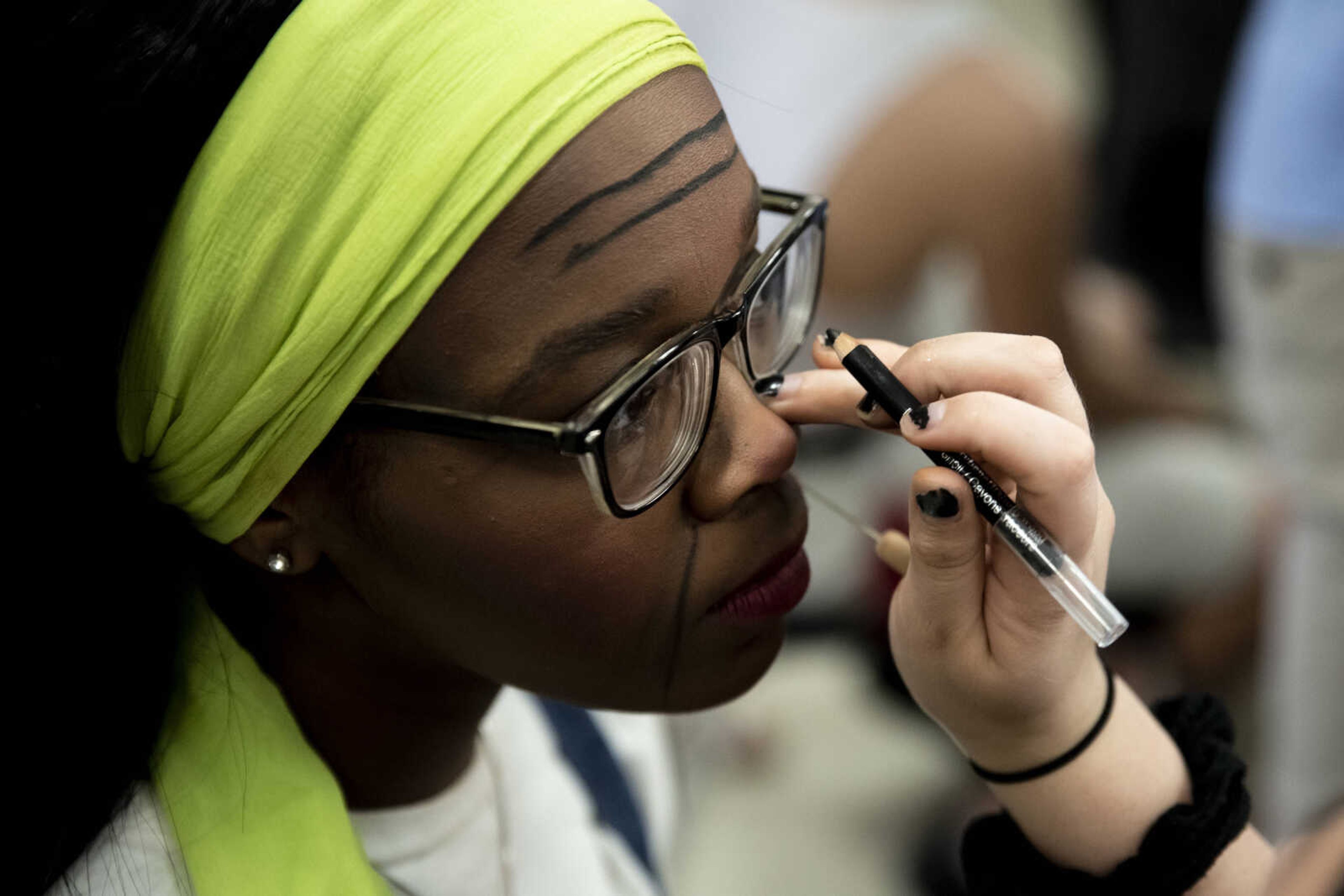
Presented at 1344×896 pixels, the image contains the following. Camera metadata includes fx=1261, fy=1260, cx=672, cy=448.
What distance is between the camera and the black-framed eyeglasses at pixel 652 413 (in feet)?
2.62

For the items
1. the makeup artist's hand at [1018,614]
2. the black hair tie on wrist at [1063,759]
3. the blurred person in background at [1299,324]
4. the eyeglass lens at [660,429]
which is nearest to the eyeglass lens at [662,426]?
the eyeglass lens at [660,429]

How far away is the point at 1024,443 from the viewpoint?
0.78 meters

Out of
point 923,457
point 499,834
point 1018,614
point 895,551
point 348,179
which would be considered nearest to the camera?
point 348,179

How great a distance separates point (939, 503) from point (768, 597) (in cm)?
18

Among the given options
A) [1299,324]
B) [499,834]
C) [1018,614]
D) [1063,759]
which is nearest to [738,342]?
[1018,614]

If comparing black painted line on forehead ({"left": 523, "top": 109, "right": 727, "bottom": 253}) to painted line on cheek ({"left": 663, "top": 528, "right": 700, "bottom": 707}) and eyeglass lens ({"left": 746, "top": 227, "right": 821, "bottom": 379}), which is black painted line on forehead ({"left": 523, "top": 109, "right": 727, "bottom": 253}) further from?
painted line on cheek ({"left": 663, "top": 528, "right": 700, "bottom": 707})

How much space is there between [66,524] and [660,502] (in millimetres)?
395

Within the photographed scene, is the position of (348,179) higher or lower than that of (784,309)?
higher

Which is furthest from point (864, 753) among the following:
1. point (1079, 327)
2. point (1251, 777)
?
point (1079, 327)

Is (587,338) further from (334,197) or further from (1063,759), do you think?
(1063,759)

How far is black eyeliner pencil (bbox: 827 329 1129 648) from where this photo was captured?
811mm

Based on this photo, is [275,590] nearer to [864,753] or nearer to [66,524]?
[66,524]

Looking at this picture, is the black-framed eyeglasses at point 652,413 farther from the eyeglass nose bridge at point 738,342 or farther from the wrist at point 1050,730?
the wrist at point 1050,730

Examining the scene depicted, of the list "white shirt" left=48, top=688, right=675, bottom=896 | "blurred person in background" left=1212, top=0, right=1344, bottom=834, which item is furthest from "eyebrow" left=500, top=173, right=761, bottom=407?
"blurred person in background" left=1212, top=0, right=1344, bottom=834
